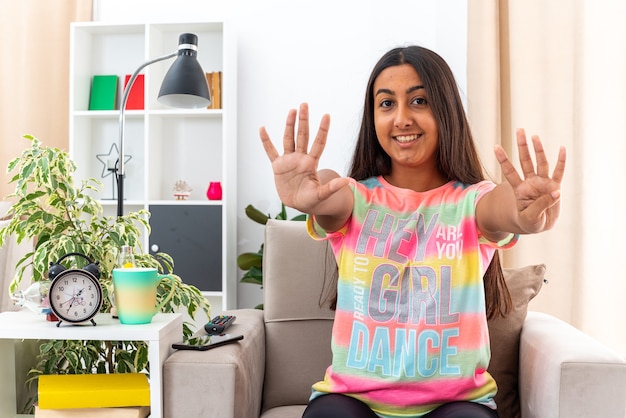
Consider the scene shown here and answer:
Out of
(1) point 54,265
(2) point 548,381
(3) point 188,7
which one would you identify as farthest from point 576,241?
(3) point 188,7

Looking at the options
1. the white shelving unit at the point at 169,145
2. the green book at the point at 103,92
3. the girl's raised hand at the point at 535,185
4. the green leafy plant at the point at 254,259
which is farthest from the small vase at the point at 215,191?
the girl's raised hand at the point at 535,185

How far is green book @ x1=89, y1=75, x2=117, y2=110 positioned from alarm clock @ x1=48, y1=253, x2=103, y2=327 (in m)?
1.73

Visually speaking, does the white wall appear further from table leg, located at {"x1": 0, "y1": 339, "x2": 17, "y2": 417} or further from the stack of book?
the stack of book

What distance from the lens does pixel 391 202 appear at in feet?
4.70

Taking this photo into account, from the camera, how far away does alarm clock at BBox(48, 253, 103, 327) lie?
148 cm

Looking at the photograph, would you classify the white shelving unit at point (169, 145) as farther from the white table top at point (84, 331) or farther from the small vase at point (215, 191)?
the white table top at point (84, 331)

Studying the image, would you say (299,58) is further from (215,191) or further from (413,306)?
(413,306)

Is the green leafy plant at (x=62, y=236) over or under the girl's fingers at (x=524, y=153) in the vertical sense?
under

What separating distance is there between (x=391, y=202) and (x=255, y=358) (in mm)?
564

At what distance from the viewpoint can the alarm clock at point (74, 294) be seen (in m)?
1.48

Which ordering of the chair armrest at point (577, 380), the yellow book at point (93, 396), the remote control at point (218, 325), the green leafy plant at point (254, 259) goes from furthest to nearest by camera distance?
the green leafy plant at point (254, 259), the remote control at point (218, 325), the yellow book at point (93, 396), the chair armrest at point (577, 380)

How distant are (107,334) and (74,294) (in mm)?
139

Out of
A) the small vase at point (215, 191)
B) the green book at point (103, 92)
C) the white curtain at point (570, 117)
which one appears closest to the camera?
the white curtain at point (570, 117)

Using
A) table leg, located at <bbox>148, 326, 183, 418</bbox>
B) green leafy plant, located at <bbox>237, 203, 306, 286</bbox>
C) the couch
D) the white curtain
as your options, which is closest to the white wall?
green leafy plant, located at <bbox>237, 203, 306, 286</bbox>
